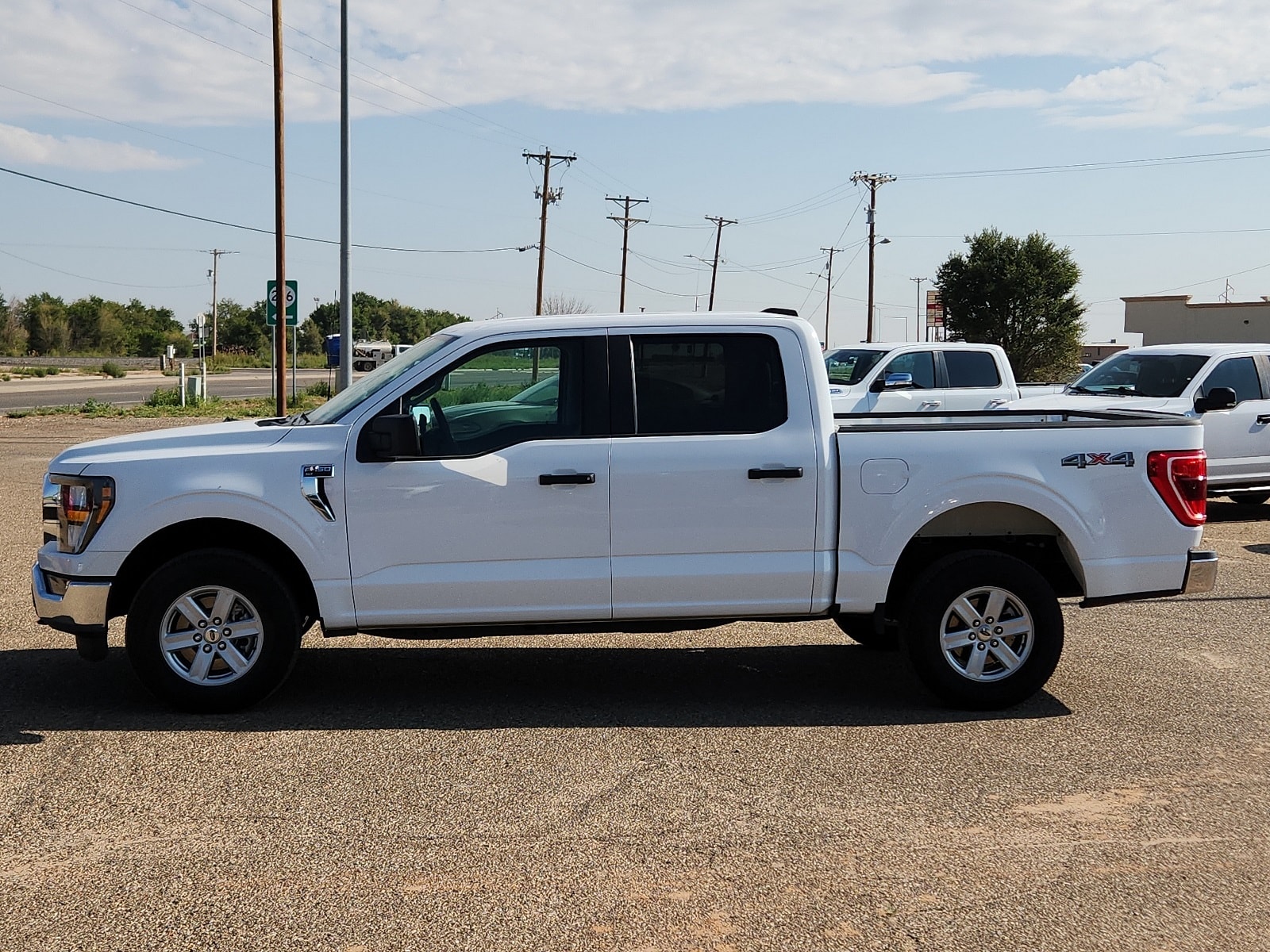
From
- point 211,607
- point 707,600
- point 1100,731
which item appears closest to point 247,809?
point 211,607

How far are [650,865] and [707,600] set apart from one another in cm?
203

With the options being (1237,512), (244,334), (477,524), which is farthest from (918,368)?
(244,334)


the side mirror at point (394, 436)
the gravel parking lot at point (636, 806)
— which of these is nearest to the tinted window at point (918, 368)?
the gravel parking lot at point (636, 806)

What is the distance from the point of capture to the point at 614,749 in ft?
19.5

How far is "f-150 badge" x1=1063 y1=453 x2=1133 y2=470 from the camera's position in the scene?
654cm

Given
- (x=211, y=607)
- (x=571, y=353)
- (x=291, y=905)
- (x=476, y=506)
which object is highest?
(x=571, y=353)

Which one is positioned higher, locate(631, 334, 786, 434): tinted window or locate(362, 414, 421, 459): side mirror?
locate(631, 334, 786, 434): tinted window

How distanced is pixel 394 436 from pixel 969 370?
12.2m

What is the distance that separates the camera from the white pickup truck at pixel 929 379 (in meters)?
16.7

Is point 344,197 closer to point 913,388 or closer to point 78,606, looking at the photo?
point 913,388

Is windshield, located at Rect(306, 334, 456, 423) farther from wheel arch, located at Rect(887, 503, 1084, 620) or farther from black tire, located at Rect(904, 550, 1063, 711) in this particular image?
black tire, located at Rect(904, 550, 1063, 711)

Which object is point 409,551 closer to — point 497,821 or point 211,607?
point 211,607

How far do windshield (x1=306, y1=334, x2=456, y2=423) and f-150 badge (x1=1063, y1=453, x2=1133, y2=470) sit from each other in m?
3.14

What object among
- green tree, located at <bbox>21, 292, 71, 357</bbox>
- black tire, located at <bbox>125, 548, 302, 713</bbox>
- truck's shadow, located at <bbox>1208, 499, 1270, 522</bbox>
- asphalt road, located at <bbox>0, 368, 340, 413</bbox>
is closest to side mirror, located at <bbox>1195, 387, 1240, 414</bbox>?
truck's shadow, located at <bbox>1208, 499, 1270, 522</bbox>
